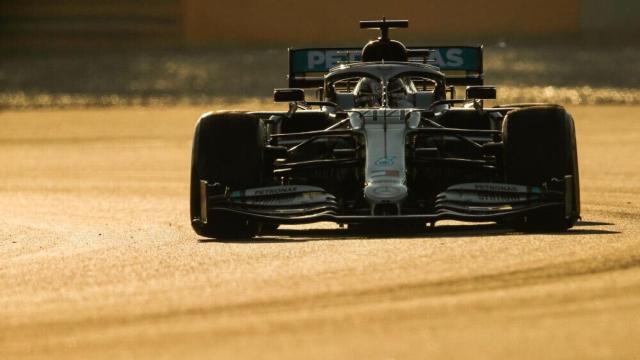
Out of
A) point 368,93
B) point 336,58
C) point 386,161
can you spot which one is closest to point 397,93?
point 368,93

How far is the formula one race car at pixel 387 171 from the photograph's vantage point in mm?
12805

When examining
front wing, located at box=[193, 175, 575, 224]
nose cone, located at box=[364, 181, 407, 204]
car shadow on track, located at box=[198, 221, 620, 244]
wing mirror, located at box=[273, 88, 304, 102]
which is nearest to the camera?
front wing, located at box=[193, 175, 575, 224]

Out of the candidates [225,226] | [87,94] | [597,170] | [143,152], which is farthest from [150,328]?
[87,94]

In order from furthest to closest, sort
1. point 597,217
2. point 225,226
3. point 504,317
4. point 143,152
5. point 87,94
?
1. point 87,94
2. point 143,152
3. point 597,217
4. point 225,226
5. point 504,317

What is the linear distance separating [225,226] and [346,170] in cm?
112

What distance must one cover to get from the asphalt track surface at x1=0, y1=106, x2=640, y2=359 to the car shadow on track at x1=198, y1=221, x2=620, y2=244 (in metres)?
0.03

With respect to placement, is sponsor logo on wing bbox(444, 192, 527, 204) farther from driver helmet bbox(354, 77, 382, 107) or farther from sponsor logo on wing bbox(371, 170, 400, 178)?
driver helmet bbox(354, 77, 382, 107)

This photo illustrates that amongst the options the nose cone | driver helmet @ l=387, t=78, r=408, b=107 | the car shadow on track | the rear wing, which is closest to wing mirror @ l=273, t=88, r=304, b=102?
the car shadow on track

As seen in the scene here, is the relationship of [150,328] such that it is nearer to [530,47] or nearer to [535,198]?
[535,198]

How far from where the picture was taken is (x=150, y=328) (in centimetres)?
869

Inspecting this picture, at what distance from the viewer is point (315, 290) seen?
32.4 ft

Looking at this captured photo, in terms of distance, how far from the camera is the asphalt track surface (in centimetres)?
812

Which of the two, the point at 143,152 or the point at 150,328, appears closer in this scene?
the point at 150,328

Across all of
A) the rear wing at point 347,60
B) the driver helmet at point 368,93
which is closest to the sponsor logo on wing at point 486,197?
the driver helmet at point 368,93
